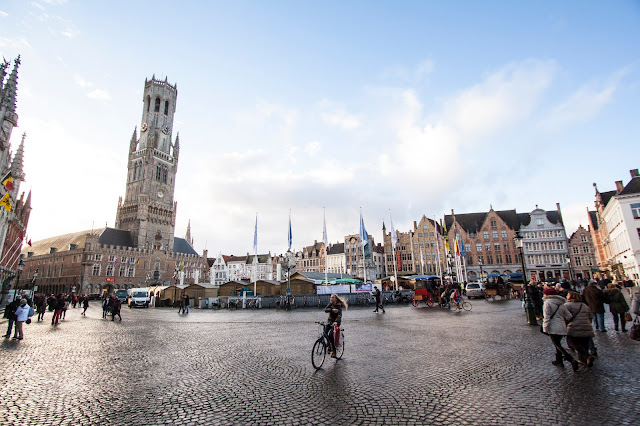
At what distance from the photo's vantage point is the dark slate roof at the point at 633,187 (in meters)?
35.1

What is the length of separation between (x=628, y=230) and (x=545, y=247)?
3423cm

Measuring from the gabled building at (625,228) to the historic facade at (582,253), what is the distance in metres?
24.9

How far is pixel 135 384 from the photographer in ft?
21.7

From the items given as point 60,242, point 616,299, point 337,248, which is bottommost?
point 616,299

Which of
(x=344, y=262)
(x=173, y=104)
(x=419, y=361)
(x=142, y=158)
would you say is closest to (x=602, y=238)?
(x=344, y=262)

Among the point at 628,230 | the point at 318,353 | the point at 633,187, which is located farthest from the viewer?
the point at 633,187

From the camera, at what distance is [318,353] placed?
25.2ft

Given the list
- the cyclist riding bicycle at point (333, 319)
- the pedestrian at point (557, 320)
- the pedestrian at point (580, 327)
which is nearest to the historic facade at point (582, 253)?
the pedestrian at point (580, 327)

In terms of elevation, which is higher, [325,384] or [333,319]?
[333,319]

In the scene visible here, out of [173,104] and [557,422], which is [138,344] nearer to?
[557,422]

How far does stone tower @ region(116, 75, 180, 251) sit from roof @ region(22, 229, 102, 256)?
9654mm

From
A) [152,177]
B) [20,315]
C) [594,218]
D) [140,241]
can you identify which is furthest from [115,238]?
[594,218]

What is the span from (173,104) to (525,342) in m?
116

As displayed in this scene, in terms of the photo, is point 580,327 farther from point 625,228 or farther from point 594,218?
point 594,218
